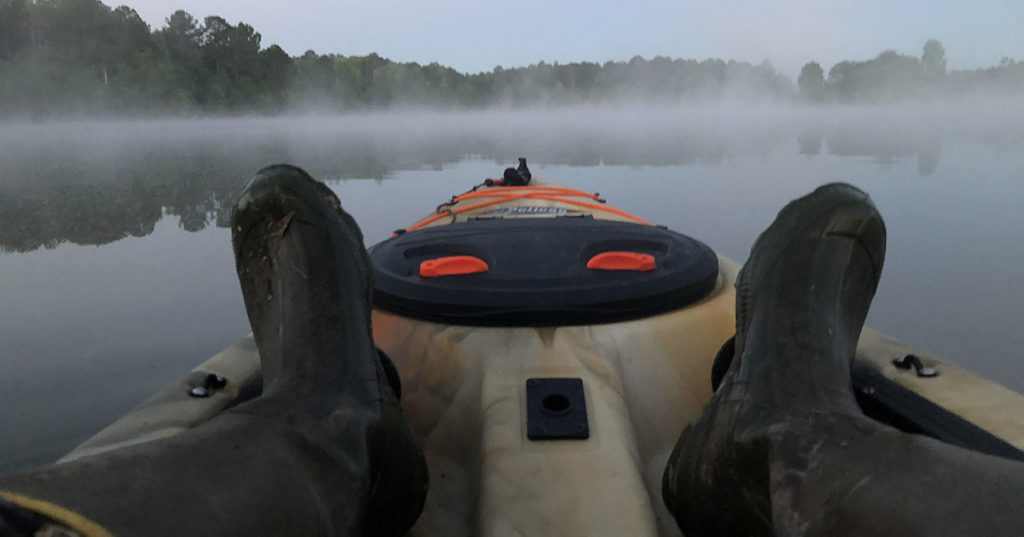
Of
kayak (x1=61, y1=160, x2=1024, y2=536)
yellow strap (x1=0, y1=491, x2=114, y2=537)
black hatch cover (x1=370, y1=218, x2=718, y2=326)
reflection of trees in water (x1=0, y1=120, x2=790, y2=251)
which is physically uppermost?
yellow strap (x1=0, y1=491, x2=114, y2=537)

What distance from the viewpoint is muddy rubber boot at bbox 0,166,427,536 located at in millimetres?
619

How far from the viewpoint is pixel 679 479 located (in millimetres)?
1045

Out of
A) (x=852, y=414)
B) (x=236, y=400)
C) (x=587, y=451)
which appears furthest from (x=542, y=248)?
(x=852, y=414)

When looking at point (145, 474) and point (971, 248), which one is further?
point (971, 248)

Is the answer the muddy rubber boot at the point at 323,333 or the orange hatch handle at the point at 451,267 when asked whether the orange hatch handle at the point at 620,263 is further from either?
the muddy rubber boot at the point at 323,333

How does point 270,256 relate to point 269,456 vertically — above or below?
above

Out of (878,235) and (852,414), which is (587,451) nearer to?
(852,414)

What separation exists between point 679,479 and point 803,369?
26cm

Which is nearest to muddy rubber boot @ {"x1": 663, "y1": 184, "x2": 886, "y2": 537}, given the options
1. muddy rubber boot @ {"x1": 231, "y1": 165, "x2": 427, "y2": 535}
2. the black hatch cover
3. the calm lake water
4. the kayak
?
the kayak

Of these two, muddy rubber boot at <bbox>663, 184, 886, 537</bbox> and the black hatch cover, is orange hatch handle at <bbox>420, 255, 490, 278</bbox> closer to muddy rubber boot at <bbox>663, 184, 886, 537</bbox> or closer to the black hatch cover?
the black hatch cover

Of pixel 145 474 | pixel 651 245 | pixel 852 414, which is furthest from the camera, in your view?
pixel 651 245

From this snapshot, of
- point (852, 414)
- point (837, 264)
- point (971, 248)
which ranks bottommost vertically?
point (971, 248)

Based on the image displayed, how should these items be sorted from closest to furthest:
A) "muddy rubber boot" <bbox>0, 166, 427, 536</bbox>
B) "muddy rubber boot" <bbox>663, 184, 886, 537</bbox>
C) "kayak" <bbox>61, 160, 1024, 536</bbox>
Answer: "muddy rubber boot" <bbox>0, 166, 427, 536</bbox> → "muddy rubber boot" <bbox>663, 184, 886, 537</bbox> → "kayak" <bbox>61, 160, 1024, 536</bbox>

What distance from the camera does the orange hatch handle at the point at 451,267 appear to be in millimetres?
1603
